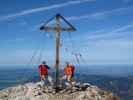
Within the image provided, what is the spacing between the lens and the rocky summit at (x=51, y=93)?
2990 centimetres

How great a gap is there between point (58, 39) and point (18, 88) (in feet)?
21.9

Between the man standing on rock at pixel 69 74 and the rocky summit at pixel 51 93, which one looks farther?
the man standing on rock at pixel 69 74

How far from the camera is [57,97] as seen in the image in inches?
1177

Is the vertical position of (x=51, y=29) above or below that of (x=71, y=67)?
above

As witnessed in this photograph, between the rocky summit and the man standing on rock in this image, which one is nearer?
the rocky summit

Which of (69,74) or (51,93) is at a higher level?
(69,74)

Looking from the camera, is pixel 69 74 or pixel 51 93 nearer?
pixel 51 93

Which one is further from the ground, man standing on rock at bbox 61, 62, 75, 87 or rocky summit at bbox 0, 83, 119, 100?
man standing on rock at bbox 61, 62, 75, 87

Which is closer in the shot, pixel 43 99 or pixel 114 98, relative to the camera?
pixel 43 99

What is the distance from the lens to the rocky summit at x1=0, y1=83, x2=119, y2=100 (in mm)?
29897

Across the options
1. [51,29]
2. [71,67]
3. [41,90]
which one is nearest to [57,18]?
[51,29]

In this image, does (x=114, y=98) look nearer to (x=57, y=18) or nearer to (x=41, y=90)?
(x=41, y=90)

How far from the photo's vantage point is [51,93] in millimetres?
30469

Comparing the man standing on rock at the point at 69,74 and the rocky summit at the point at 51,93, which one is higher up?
the man standing on rock at the point at 69,74
